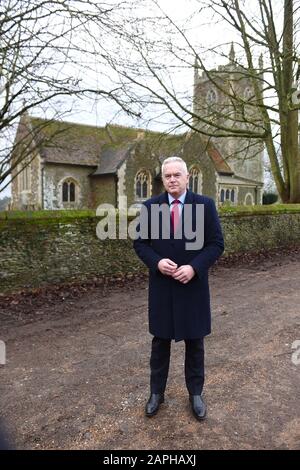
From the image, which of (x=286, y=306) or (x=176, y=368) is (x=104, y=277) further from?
(x=176, y=368)

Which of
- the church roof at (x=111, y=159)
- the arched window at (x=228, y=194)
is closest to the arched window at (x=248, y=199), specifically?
the arched window at (x=228, y=194)

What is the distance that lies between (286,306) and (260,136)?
31.4 feet

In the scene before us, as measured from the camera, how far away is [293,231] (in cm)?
1302

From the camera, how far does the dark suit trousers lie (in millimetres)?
3182

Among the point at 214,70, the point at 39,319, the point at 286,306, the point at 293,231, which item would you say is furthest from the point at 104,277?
the point at 214,70

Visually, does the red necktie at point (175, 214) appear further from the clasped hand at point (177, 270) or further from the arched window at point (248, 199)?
the arched window at point (248, 199)

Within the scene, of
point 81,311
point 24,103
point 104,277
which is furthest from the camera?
point 104,277

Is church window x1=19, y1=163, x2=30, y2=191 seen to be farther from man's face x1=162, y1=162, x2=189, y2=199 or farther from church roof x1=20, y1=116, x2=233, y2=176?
man's face x1=162, y1=162, x2=189, y2=199

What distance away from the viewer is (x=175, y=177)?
10.0 ft

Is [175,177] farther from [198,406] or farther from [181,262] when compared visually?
[198,406]

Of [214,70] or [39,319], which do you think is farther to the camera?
[214,70]

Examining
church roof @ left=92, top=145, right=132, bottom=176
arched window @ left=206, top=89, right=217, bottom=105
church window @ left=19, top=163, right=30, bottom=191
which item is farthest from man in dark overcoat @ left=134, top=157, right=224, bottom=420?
church window @ left=19, top=163, right=30, bottom=191

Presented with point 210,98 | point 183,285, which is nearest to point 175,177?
point 183,285
